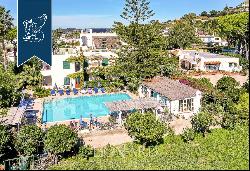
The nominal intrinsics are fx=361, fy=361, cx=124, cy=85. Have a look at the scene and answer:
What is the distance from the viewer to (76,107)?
113 feet

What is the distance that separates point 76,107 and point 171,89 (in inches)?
370

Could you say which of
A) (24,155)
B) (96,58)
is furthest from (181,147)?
(96,58)

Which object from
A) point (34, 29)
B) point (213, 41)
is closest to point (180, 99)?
point (34, 29)

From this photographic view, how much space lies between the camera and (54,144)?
19.5m

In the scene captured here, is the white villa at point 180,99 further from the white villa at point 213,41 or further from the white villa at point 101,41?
the white villa at point 213,41

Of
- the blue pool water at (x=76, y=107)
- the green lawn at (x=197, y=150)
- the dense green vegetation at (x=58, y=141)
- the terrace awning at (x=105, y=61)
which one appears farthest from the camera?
the terrace awning at (x=105, y=61)

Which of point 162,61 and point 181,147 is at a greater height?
point 162,61

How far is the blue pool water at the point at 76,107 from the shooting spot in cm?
3149

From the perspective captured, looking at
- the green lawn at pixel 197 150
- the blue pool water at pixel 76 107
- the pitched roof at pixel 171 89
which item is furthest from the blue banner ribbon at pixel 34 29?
the pitched roof at pixel 171 89

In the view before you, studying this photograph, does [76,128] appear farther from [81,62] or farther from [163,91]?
[81,62]

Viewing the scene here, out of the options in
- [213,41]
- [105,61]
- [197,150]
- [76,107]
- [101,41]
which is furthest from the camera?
[213,41]

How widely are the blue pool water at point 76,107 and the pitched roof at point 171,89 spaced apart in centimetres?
423

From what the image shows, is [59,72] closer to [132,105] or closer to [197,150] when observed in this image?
[132,105]

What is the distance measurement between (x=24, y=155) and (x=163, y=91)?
575 inches
